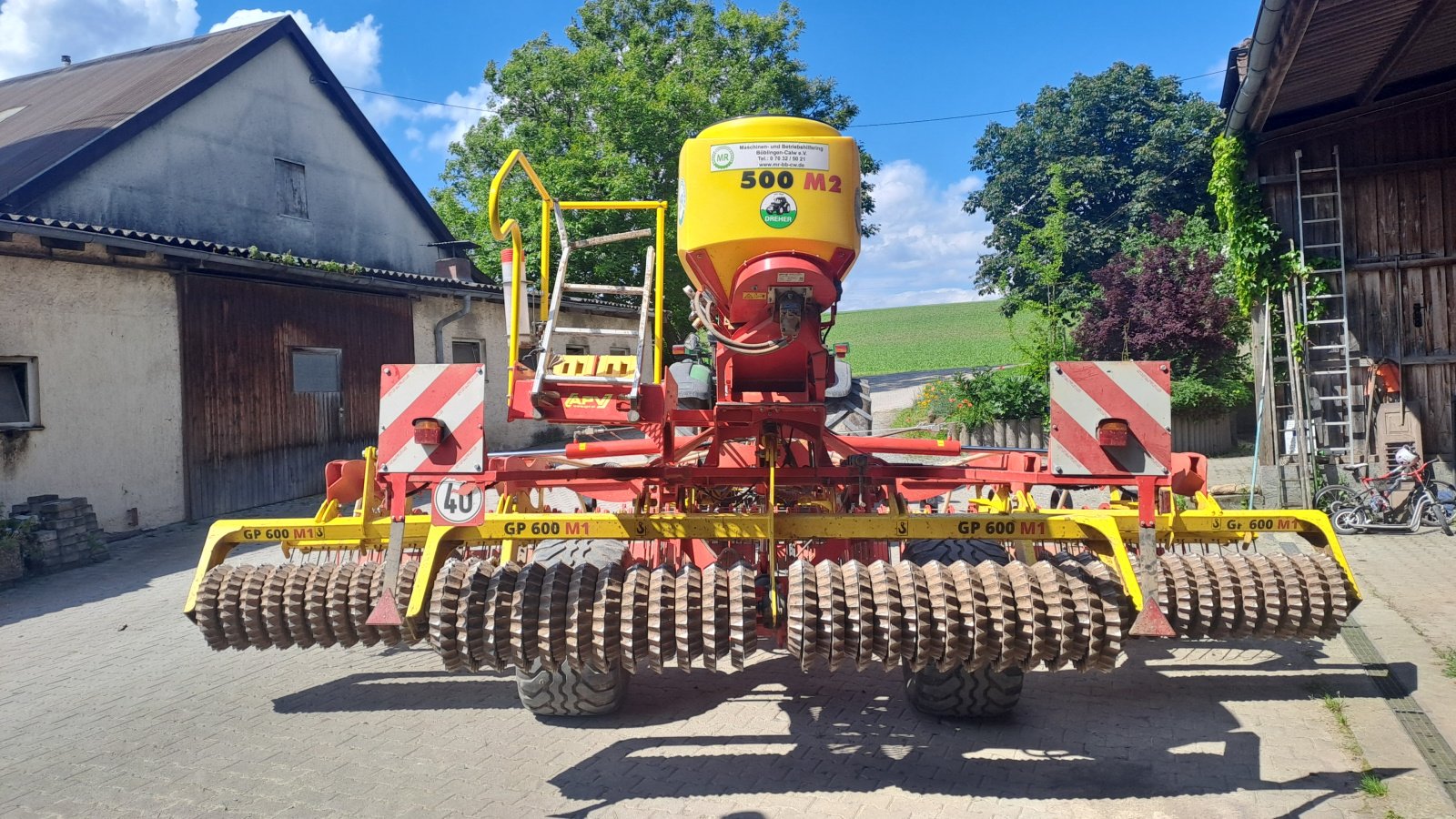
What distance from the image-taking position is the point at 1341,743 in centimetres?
421

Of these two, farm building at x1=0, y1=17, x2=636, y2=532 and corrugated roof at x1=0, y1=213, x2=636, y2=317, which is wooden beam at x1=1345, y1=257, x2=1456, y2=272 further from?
farm building at x1=0, y1=17, x2=636, y2=532

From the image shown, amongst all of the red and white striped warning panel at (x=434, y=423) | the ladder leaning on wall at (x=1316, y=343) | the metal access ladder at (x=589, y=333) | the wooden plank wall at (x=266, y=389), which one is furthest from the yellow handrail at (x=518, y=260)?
the ladder leaning on wall at (x=1316, y=343)

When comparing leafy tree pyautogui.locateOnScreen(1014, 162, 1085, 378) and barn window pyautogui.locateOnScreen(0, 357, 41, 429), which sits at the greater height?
leafy tree pyautogui.locateOnScreen(1014, 162, 1085, 378)

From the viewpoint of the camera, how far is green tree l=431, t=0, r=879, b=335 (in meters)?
A: 19.4

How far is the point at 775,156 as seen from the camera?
3865 millimetres

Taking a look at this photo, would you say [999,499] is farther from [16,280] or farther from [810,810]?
[16,280]

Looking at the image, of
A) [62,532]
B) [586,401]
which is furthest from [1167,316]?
[62,532]

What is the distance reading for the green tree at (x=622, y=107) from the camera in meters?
19.4

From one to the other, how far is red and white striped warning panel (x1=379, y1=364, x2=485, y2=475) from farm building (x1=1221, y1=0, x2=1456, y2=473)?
29.0ft

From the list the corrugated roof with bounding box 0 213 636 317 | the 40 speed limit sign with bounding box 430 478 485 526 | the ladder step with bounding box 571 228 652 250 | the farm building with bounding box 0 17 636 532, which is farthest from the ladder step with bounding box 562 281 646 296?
the farm building with bounding box 0 17 636 532

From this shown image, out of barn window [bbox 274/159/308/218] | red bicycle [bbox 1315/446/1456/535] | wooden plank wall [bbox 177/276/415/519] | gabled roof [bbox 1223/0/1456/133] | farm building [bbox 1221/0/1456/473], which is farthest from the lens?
barn window [bbox 274/159/308/218]

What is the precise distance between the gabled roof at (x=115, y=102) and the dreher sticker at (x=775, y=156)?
34.8ft

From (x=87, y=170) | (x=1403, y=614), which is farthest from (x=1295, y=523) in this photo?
(x=87, y=170)

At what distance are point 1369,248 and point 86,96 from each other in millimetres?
17711
